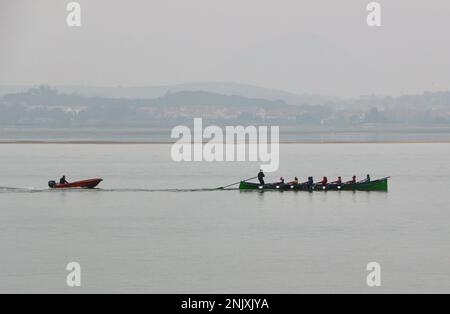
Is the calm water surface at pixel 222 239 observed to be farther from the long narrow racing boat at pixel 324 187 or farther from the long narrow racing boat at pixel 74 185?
the long narrow racing boat at pixel 74 185

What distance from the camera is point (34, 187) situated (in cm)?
8138

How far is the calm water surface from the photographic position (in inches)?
1527

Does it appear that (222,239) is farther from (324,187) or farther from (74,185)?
(74,185)

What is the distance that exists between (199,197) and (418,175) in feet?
109

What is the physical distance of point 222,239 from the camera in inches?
1971

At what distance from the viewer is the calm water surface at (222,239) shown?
38781mm

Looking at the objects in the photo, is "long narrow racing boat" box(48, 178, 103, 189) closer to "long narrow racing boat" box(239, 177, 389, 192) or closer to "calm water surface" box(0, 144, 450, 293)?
"calm water surface" box(0, 144, 450, 293)

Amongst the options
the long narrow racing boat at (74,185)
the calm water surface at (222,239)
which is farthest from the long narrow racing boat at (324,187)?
the long narrow racing boat at (74,185)

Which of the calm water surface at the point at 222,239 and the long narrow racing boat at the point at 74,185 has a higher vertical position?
the long narrow racing boat at the point at 74,185

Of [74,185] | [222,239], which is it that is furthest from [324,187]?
[222,239]

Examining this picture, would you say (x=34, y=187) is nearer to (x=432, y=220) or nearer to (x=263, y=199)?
(x=263, y=199)

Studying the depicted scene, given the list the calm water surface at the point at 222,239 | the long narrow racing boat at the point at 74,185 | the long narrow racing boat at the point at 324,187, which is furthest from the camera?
the long narrow racing boat at the point at 74,185
